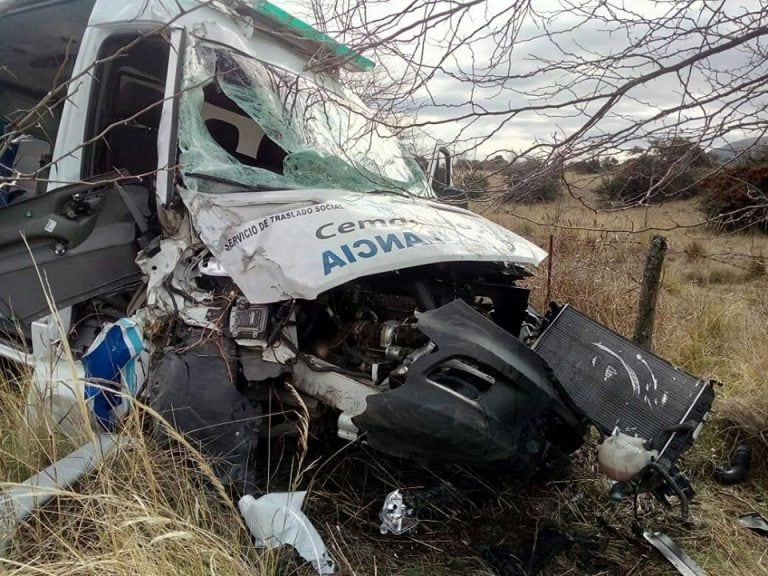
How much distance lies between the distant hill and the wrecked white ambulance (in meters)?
0.89

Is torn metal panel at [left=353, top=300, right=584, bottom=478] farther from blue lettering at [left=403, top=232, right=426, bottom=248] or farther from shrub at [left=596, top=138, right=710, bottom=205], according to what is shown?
shrub at [left=596, top=138, right=710, bottom=205]

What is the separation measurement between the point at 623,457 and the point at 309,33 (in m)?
2.20

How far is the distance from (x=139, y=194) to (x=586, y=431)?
2.44 metres

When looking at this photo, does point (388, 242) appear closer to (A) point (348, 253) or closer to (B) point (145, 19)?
(A) point (348, 253)

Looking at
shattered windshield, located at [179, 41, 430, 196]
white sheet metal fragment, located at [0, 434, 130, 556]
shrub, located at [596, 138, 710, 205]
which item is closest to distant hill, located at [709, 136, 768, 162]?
shrub, located at [596, 138, 710, 205]

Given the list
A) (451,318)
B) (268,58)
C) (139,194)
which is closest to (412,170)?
(268,58)

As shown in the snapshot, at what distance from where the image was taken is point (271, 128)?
10.5 ft

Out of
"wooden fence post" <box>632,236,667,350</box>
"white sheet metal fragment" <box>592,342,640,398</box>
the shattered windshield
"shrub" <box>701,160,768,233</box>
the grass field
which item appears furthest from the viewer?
"wooden fence post" <box>632,236,667,350</box>

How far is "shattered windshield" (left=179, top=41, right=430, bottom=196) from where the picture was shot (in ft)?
9.74

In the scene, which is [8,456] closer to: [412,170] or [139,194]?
[139,194]

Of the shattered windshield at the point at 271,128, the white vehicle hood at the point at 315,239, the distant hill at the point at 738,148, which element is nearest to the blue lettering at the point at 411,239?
Answer: the white vehicle hood at the point at 315,239

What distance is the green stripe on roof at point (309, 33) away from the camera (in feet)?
8.33

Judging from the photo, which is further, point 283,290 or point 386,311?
point 386,311

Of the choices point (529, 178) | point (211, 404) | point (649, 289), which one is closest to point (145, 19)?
A: point (211, 404)
